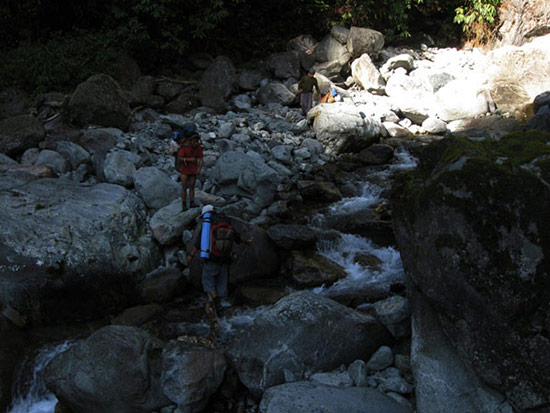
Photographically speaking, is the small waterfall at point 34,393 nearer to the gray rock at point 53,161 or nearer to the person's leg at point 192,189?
the person's leg at point 192,189

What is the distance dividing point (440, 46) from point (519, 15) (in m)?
3.43

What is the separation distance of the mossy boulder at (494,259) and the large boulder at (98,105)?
31.0 ft

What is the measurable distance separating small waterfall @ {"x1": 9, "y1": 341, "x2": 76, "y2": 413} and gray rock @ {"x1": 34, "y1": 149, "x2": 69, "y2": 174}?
4.93 metres

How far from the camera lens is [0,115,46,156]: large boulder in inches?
377

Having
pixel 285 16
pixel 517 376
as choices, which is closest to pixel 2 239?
pixel 517 376

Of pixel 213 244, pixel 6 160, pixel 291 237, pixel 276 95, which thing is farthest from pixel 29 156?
pixel 276 95

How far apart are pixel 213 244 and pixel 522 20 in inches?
752

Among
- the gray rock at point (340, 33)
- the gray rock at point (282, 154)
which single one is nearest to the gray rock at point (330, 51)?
the gray rock at point (340, 33)

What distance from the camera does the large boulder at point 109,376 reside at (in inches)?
Answer: 178

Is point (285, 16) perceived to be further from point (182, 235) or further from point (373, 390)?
point (373, 390)

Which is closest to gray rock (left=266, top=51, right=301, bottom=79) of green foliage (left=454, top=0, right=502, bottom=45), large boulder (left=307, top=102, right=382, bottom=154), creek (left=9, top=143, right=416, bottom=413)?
large boulder (left=307, top=102, right=382, bottom=154)

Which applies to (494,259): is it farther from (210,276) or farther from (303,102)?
(303,102)

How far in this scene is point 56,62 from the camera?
13.9m

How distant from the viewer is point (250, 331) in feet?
16.3
